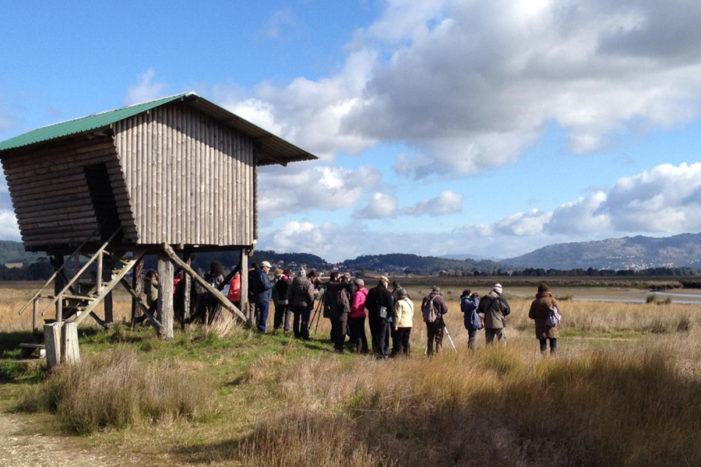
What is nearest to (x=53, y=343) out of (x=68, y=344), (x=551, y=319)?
(x=68, y=344)

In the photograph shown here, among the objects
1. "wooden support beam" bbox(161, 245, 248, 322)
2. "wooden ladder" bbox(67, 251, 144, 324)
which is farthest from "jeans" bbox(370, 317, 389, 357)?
"wooden ladder" bbox(67, 251, 144, 324)

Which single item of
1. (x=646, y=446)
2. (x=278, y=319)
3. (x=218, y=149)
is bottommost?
(x=646, y=446)

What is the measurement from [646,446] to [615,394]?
2087 mm

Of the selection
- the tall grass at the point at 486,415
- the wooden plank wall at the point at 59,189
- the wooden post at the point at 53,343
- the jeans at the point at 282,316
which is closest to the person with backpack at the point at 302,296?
the jeans at the point at 282,316

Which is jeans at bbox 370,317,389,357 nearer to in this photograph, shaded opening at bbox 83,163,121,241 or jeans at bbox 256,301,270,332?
jeans at bbox 256,301,270,332

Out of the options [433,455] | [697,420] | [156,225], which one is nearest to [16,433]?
[433,455]

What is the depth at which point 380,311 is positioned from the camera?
16.5 meters

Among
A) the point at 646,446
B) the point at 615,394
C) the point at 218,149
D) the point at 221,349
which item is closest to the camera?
the point at 646,446

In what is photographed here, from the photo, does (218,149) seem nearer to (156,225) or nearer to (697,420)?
(156,225)

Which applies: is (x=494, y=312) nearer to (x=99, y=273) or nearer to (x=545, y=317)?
(x=545, y=317)

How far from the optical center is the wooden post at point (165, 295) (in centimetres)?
1753

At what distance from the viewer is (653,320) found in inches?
1133

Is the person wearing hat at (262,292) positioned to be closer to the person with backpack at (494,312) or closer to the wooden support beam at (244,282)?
the wooden support beam at (244,282)

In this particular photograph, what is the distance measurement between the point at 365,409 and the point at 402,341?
20.1ft
